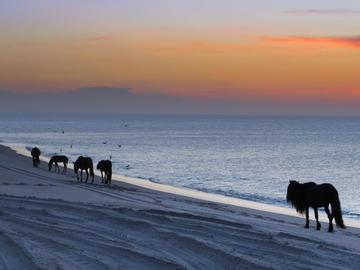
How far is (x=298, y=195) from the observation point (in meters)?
16.2

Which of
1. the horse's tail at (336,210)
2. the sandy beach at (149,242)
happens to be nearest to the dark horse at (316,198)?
the horse's tail at (336,210)

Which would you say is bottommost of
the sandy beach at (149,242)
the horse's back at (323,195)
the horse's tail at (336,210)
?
the sandy beach at (149,242)

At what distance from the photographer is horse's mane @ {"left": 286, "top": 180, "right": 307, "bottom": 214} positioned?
16.1 metres

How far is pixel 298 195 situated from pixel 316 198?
0.66m

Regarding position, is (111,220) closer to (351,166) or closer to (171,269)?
(171,269)

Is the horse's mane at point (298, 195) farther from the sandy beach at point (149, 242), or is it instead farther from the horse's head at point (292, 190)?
the sandy beach at point (149, 242)

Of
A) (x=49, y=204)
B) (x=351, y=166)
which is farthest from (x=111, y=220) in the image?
(x=351, y=166)

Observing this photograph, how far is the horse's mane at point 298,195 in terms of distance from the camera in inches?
634

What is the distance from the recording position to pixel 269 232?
13.6 metres

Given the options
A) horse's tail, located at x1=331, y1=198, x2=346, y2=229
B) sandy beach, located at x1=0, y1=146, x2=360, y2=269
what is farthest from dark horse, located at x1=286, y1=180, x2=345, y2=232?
sandy beach, located at x1=0, y1=146, x2=360, y2=269

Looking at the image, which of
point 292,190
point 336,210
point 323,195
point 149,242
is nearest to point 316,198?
point 323,195

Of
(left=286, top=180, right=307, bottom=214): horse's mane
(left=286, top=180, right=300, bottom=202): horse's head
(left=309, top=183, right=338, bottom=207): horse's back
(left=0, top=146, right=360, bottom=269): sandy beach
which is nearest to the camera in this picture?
(left=0, top=146, right=360, bottom=269): sandy beach

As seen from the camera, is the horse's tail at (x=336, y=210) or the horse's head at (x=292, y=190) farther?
the horse's head at (x=292, y=190)

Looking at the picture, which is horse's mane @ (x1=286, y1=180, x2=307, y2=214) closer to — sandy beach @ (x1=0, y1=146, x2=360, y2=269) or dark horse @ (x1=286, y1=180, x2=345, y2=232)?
dark horse @ (x1=286, y1=180, x2=345, y2=232)
